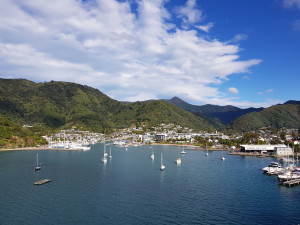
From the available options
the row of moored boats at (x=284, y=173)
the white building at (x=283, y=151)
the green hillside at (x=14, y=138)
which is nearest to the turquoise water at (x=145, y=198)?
the row of moored boats at (x=284, y=173)

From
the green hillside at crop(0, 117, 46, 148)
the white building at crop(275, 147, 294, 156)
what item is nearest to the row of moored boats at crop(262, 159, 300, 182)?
the white building at crop(275, 147, 294, 156)

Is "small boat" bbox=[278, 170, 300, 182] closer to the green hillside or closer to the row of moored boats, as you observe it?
the row of moored boats

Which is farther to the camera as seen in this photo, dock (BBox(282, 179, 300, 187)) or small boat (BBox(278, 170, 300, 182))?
small boat (BBox(278, 170, 300, 182))

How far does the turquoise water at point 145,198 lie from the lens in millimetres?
28219

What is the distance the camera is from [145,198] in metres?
35.0

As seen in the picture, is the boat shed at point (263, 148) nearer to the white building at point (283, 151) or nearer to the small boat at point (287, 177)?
the white building at point (283, 151)

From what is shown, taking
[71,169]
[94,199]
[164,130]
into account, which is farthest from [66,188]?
[164,130]

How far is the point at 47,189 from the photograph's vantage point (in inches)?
1582

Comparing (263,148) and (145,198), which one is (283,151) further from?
(145,198)

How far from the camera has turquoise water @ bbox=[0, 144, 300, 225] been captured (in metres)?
28.2

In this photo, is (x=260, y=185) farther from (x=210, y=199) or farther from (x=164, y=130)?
(x=164, y=130)

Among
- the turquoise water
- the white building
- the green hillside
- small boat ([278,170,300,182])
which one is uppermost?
the green hillside

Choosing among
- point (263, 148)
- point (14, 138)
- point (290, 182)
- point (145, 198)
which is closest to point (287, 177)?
point (290, 182)

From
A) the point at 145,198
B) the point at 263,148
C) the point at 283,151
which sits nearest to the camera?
the point at 145,198
